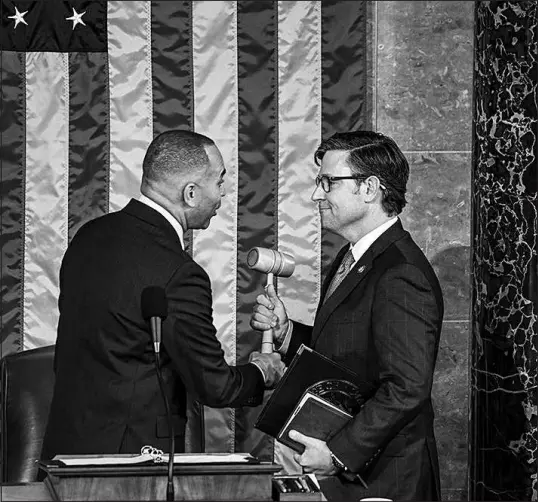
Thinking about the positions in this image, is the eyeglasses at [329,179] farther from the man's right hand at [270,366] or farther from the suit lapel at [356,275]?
the man's right hand at [270,366]

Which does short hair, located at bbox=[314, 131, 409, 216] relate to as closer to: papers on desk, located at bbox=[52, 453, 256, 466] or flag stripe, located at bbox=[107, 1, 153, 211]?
papers on desk, located at bbox=[52, 453, 256, 466]

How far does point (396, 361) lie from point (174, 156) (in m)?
1.04

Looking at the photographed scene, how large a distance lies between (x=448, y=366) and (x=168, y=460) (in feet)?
8.92

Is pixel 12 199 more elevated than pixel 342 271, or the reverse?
pixel 12 199

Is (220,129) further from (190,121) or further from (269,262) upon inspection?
(269,262)

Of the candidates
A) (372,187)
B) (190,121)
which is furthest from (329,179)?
(190,121)

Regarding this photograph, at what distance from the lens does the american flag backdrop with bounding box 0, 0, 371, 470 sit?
4926 millimetres

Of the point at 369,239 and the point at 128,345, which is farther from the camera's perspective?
the point at 369,239

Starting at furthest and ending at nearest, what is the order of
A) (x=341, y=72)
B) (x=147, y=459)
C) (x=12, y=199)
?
(x=341, y=72) < (x=12, y=199) < (x=147, y=459)

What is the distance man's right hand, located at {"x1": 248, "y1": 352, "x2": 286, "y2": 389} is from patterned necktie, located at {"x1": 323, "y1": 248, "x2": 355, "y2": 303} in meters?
0.32

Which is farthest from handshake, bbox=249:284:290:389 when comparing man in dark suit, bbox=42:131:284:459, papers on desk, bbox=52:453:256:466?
papers on desk, bbox=52:453:256:466

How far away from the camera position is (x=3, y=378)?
4.07 m

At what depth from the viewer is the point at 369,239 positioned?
3.71m

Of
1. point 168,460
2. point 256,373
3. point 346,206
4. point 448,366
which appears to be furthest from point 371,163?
point 448,366
